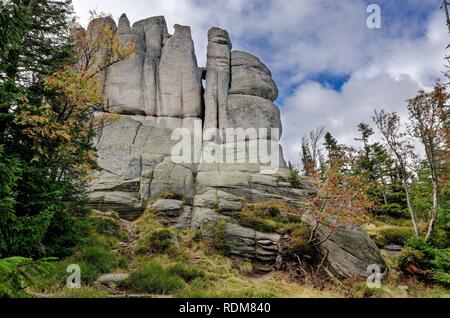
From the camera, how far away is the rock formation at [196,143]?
19.4 metres

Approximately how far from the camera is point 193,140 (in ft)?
104

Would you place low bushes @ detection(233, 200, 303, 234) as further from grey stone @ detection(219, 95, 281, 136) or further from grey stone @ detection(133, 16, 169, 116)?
grey stone @ detection(133, 16, 169, 116)

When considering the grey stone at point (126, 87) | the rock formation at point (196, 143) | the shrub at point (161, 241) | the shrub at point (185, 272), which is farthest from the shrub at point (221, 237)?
the grey stone at point (126, 87)

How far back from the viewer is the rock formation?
19.4 metres

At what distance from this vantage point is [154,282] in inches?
461

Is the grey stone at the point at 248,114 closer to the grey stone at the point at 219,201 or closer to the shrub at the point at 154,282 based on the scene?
the grey stone at the point at 219,201

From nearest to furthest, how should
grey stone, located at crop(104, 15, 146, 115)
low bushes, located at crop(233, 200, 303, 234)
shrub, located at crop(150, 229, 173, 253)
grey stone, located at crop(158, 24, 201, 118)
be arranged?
shrub, located at crop(150, 229, 173, 253) → low bushes, located at crop(233, 200, 303, 234) → grey stone, located at crop(104, 15, 146, 115) → grey stone, located at crop(158, 24, 201, 118)

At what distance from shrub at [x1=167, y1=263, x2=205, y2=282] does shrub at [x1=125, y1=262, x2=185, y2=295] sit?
45 centimetres

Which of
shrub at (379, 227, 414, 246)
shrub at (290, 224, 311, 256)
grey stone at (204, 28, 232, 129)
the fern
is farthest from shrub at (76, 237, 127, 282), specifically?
grey stone at (204, 28, 232, 129)

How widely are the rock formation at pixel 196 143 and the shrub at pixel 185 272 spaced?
4.35 m
